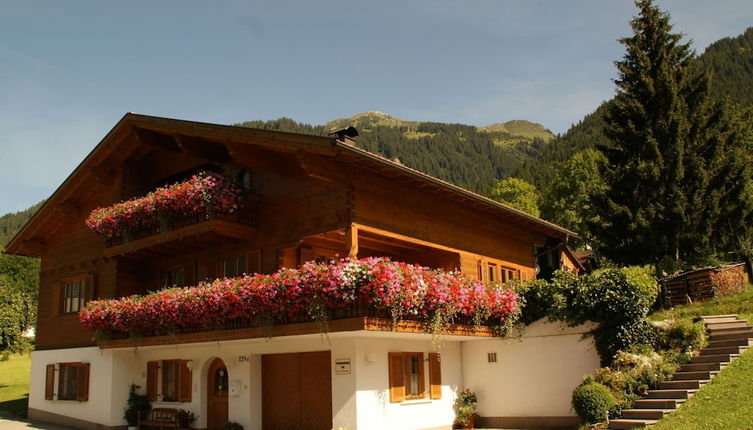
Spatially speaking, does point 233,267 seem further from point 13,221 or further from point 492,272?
point 13,221

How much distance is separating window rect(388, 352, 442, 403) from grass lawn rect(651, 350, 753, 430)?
6696 millimetres

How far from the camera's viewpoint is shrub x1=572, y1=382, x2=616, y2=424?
52.2 ft

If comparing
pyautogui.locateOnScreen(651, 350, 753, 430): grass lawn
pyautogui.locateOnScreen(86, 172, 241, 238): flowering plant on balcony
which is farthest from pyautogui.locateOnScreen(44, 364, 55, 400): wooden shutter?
pyautogui.locateOnScreen(651, 350, 753, 430): grass lawn

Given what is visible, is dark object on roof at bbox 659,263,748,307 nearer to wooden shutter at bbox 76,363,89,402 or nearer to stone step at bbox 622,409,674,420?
stone step at bbox 622,409,674,420

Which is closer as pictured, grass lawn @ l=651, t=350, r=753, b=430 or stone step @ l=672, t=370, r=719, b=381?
grass lawn @ l=651, t=350, r=753, b=430

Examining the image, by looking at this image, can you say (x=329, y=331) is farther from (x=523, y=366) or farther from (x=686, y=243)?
(x=686, y=243)

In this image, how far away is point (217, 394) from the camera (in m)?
21.0

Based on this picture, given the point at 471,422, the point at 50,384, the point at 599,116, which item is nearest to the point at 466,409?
the point at 471,422

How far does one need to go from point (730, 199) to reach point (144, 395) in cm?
2561

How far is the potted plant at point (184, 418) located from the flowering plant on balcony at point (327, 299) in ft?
9.35

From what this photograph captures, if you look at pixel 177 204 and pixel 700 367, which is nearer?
pixel 700 367

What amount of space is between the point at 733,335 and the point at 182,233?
52.8 feet

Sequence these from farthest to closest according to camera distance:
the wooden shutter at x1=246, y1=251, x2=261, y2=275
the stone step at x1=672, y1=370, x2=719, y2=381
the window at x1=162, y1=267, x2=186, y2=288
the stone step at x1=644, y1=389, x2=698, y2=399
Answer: the window at x1=162, y1=267, x2=186, y2=288
the wooden shutter at x1=246, y1=251, x2=261, y2=275
the stone step at x1=672, y1=370, x2=719, y2=381
the stone step at x1=644, y1=389, x2=698, y2=399

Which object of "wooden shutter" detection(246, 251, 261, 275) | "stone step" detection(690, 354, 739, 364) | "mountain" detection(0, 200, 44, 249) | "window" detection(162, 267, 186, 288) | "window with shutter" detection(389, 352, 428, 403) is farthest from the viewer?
"mountain" detection(0, 200, 44, 249)
